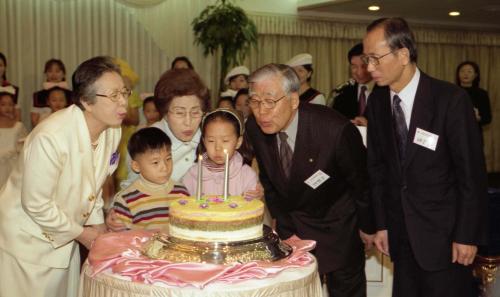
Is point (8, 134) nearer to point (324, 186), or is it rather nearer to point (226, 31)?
point (226, 31)

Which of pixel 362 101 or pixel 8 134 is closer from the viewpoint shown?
pixel 362 101

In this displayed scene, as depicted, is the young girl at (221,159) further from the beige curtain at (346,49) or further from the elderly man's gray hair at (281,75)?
the beige curtain at (346,49)

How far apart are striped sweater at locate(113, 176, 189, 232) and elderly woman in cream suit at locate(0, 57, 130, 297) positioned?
0.15m

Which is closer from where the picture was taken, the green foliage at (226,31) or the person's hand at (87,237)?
the person's hand at (87,237)

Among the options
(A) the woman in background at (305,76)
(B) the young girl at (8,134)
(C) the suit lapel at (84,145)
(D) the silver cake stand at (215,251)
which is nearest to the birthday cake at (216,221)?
(D) the silver cake stand at (215,251)

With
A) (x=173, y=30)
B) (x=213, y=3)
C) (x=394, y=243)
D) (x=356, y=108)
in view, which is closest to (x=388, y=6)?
(x=213, y=3)

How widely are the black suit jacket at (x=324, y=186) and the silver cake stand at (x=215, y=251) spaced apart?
0.77 m

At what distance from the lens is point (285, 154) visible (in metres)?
2.91

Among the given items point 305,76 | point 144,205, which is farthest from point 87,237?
point 305,76

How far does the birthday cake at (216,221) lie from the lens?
2.04 meters

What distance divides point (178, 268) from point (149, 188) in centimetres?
88

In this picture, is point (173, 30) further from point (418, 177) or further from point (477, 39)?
point (418, 177)

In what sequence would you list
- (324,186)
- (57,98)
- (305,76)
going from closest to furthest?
(324,186) < (305,76) < (57,98)

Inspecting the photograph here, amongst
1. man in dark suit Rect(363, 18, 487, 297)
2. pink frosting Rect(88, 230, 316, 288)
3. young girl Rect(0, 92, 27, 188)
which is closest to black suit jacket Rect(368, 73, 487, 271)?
man in dark suit Rect(363, 18, 487, 297)
